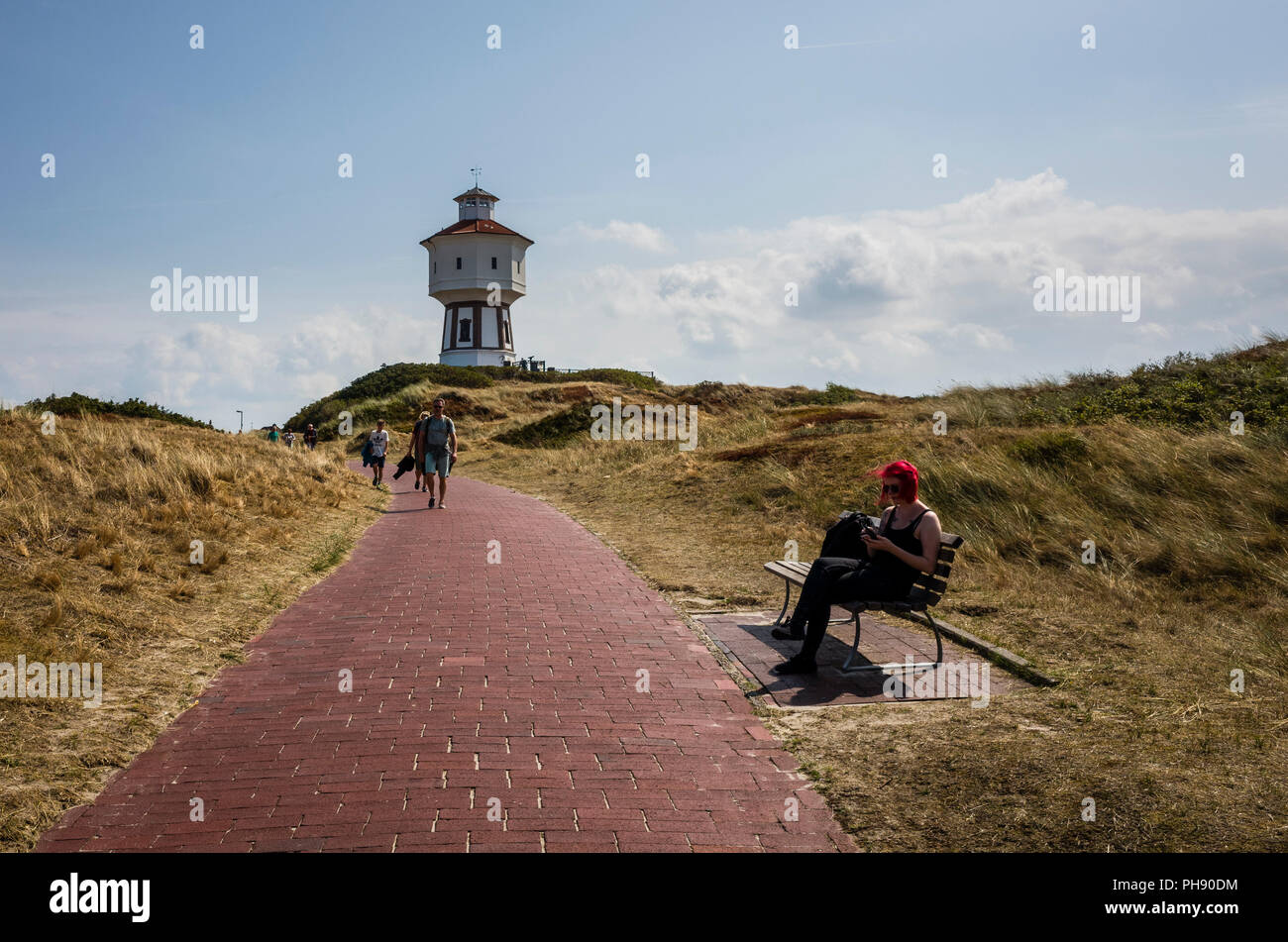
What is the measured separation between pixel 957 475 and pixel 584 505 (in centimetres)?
712

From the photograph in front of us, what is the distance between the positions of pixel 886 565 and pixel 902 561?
12 cm

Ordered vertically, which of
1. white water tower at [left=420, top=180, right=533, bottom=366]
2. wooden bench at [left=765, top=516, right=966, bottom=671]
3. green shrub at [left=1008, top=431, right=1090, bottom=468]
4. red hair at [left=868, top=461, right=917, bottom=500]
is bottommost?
wooden bench at [left=765, top=516, right=966, bottom=671]

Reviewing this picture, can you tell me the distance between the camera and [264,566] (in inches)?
389

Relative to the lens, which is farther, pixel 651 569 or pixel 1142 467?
pixel 1142 467

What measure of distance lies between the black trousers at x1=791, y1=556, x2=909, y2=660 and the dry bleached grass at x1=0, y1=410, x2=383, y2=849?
3985 mm

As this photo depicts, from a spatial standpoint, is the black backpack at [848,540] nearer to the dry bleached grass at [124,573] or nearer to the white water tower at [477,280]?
→ the dry bleached grass at [124,573]

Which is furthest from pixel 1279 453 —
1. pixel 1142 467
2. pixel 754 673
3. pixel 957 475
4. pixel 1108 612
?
pixel 754 673

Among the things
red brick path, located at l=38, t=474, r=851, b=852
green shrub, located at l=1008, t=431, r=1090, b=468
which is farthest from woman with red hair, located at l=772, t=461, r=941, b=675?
green shrub, located at l=1008, t=431, r=1090, b=468

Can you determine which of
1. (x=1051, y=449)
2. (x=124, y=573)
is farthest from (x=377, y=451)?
(x=1051, y=449)

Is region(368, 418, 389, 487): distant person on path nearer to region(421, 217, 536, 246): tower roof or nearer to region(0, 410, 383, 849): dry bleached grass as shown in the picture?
region(0, 410, 383, 849): dry bleached grass

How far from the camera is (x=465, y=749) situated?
191 inches

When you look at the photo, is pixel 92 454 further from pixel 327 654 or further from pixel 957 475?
pixel 957 475

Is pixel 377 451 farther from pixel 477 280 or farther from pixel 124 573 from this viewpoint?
pixel 477 280

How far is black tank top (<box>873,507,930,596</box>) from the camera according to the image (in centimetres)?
667
